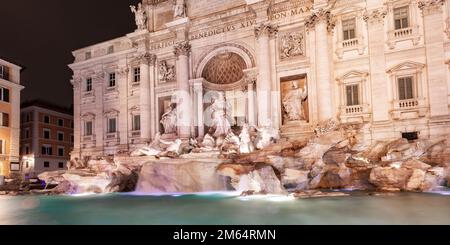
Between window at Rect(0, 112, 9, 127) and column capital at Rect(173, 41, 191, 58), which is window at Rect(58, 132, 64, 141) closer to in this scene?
window at Rect(0, 112, 9, 127)

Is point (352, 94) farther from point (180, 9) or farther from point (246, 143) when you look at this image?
point (180, 9)

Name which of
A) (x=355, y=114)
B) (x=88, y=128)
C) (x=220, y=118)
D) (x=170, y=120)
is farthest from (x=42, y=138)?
(x=355, y=114)

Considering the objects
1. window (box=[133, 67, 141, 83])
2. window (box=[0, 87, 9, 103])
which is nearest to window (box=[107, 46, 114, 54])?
window (box=[133, 67, 141, 83])

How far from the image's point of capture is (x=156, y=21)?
2805cm

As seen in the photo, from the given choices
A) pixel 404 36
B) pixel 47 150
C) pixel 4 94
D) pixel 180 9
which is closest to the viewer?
pixel 404 36

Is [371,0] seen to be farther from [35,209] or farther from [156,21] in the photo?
[35,209]

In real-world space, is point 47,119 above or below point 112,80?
below

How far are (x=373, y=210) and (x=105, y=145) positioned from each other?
25.5m

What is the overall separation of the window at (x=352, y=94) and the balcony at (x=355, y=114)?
1.15 feet

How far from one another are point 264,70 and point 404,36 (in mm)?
8529

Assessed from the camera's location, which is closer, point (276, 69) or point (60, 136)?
point (276, 69)

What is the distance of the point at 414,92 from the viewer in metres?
19.1
